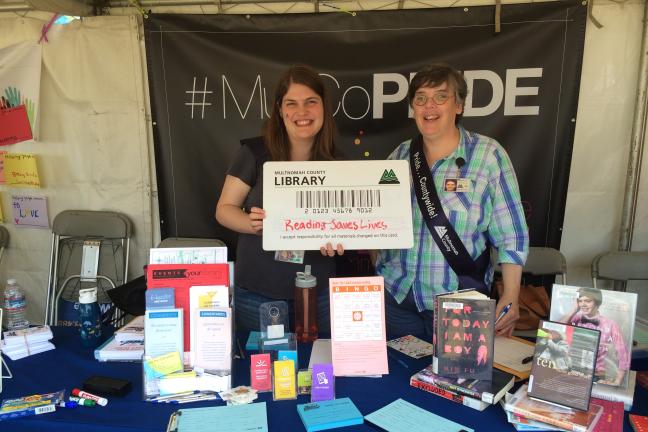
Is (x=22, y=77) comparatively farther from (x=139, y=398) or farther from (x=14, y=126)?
(x=139, y=398)

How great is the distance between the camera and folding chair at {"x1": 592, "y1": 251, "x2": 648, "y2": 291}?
2.83 metres

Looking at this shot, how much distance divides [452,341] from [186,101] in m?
2.40

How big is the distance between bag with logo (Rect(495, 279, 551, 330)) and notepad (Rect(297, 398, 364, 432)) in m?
1.61

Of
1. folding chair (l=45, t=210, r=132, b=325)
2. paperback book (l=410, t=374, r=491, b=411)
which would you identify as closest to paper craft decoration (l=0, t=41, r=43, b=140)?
folding chair (l=45, t=210, r=132, b=325)

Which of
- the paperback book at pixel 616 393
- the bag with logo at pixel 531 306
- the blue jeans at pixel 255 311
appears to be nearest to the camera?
the paperback book at pixel 616 393

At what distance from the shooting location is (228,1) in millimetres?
2906

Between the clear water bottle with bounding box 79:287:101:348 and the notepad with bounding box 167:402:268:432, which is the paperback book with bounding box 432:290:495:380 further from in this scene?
the clear water bottle with bounding box 79:287:101:348

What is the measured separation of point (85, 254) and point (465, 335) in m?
2.91

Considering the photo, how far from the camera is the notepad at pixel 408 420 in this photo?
119 centimetres

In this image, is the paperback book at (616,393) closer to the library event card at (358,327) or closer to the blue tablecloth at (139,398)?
the blue tablecloth at (139,398)

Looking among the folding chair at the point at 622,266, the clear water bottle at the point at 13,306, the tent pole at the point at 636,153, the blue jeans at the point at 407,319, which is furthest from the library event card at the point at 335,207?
the tent pole at the point at 636,153

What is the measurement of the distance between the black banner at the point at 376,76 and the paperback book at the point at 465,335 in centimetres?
172

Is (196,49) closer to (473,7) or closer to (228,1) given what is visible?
(228,1)

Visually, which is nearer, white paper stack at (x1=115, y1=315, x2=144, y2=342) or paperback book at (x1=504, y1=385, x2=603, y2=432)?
paperback book at (x1=504, y1=385, x2=603, y2=432)
